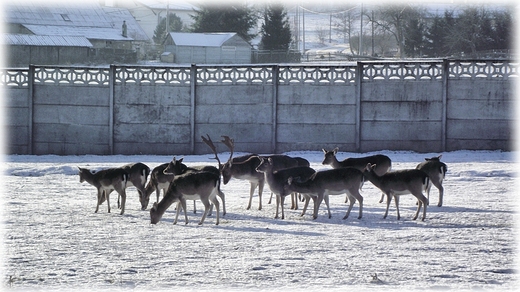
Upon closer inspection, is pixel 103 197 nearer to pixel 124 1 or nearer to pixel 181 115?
pixel 181 115

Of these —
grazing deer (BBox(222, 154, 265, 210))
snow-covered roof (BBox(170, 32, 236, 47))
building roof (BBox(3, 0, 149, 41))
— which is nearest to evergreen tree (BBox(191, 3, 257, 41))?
snow-covered roof (BBox(170, 32, 236, 47))

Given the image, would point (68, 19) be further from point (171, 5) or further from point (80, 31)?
point (171, 5)

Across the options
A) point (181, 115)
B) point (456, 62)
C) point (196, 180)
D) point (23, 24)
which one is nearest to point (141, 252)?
point (196, 180)

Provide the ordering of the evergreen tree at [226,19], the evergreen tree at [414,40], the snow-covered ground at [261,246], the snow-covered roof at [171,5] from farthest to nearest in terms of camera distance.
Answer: the snow-covered roof at [171,5] → the evergreen tree at [226,19] → the evergreen tree at [414,40] → the snow-covered ground at [261,246]

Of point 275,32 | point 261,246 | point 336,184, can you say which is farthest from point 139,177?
point 275,32

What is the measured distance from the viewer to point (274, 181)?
13672mm

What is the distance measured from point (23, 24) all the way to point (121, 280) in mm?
48192

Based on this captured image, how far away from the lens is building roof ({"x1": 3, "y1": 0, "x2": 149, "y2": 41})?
54531 mm

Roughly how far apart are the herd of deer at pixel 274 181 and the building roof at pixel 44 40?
3564cm

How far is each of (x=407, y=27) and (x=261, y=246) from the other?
4286 cm

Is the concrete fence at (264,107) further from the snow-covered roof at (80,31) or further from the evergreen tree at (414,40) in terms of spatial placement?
the snow-covered roof at (80,31)

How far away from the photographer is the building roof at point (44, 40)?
48156 millimetres

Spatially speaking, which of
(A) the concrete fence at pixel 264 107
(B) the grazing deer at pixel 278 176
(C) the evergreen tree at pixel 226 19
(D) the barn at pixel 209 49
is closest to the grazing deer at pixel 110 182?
(B) the grazing deer at pixel 278 176

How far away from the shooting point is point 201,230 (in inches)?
480
